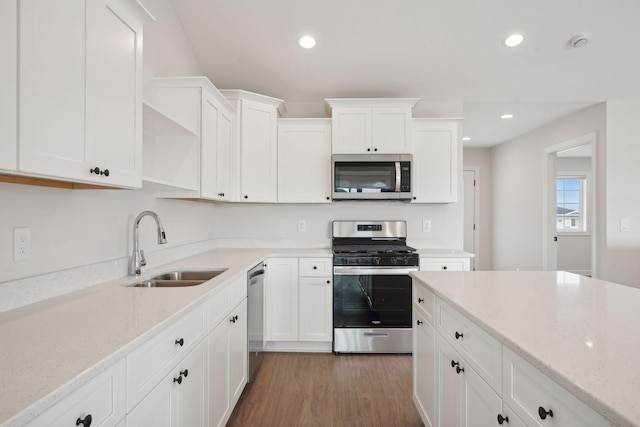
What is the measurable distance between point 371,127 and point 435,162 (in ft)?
2.47

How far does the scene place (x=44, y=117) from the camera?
2.96 feet

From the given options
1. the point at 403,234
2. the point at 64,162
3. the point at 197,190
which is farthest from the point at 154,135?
the point at 403,234

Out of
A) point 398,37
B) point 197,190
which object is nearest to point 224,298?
point 197,190

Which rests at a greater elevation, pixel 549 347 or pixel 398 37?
pixel 398 37

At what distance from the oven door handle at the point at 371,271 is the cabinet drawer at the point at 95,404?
2007 mm

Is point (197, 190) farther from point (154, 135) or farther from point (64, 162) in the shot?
point (64, 162)

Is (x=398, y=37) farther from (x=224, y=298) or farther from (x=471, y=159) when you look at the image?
(x=471, y=159)

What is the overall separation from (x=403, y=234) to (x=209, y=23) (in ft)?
8.84

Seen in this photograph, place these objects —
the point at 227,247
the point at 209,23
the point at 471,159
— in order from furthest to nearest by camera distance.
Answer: the point at 471,159 < the point at 227,247 < the point at 209,23

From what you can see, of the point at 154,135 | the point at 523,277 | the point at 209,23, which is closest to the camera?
the point at 523,277

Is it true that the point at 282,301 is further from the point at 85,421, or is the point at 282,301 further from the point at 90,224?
the point at 85,421

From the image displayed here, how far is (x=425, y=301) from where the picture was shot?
5.33ft

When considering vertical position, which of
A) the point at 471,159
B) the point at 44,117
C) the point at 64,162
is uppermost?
the point at 471,159

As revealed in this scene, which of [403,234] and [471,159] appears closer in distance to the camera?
[403,234]
